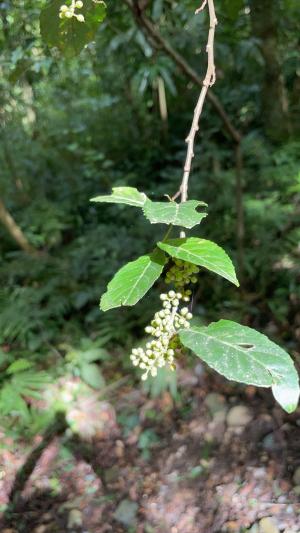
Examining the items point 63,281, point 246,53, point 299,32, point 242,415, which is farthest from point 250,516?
point 299,32

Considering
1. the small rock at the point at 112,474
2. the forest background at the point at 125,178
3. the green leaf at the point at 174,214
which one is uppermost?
the green leaf at the point at 174,214

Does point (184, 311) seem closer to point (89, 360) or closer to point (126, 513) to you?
point (126, 513)

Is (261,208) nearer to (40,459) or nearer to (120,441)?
(120,441)

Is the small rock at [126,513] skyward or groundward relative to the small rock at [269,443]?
groundward

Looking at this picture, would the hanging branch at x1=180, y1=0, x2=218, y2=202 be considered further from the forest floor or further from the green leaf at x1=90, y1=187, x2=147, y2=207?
the forest floor

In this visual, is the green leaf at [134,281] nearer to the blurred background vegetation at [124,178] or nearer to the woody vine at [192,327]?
the woody vine at [192,327]

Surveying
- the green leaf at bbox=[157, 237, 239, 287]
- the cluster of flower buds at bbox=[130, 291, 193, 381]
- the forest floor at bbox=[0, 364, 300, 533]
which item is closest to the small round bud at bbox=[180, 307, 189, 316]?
the cluster of flower buds at bbox=[130, 291, 193, 381]

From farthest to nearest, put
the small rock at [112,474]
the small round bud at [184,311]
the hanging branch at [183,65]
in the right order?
the small rock at [112,474] < the hanging branch at [183,65] < the small round bud at [184,311]

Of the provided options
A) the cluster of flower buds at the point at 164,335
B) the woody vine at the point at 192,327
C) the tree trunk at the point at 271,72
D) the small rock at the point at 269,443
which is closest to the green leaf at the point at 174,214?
the woody vine at the point at 192,327
